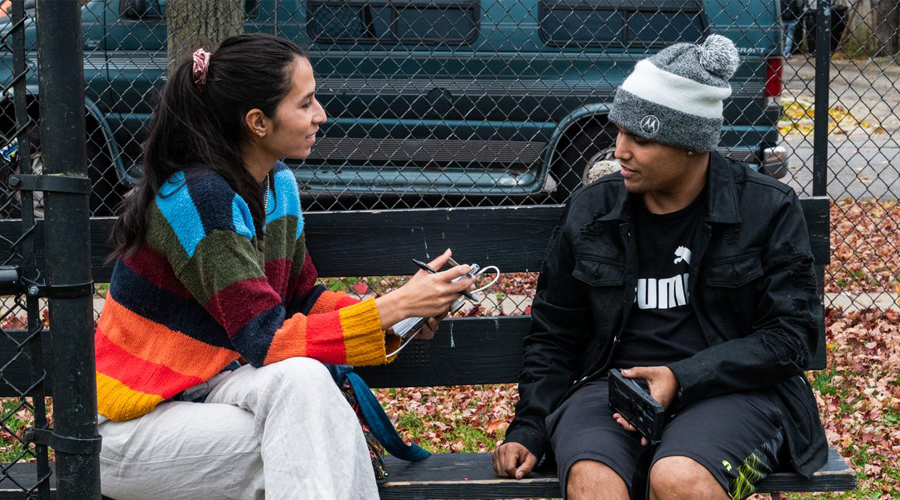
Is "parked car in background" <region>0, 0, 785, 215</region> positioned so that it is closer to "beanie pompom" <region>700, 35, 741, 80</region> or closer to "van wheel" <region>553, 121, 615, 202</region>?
"van wheel" <region>553, 121, 615, 202</region>

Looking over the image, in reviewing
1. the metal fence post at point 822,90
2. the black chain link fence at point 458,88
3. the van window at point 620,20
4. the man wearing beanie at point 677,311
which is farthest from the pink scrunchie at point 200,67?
the van window at point 620,20

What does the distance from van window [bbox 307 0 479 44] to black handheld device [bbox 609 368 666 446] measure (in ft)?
13.1

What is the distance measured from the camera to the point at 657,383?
275 cm

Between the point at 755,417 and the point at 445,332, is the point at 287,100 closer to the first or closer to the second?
the point at 445,332

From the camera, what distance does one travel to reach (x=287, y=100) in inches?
109

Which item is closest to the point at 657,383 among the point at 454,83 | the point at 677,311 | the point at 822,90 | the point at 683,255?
the point at 677,311

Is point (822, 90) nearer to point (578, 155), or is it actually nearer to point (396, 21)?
point (578, 155)

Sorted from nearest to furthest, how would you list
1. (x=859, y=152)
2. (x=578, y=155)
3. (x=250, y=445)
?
(x=250, y=445), (x=578, y=155), (x=859, y=152)

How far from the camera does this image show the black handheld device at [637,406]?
2.62 m

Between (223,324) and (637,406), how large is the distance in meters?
1.06

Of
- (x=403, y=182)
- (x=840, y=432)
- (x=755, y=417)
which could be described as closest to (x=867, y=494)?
(x=840, y=432)

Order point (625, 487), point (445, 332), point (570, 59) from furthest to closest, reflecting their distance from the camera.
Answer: point (570, 59) < point (445, 332) < point (625, 487)

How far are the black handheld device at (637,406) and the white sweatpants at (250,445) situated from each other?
2.20 feet

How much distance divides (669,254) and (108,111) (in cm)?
457
